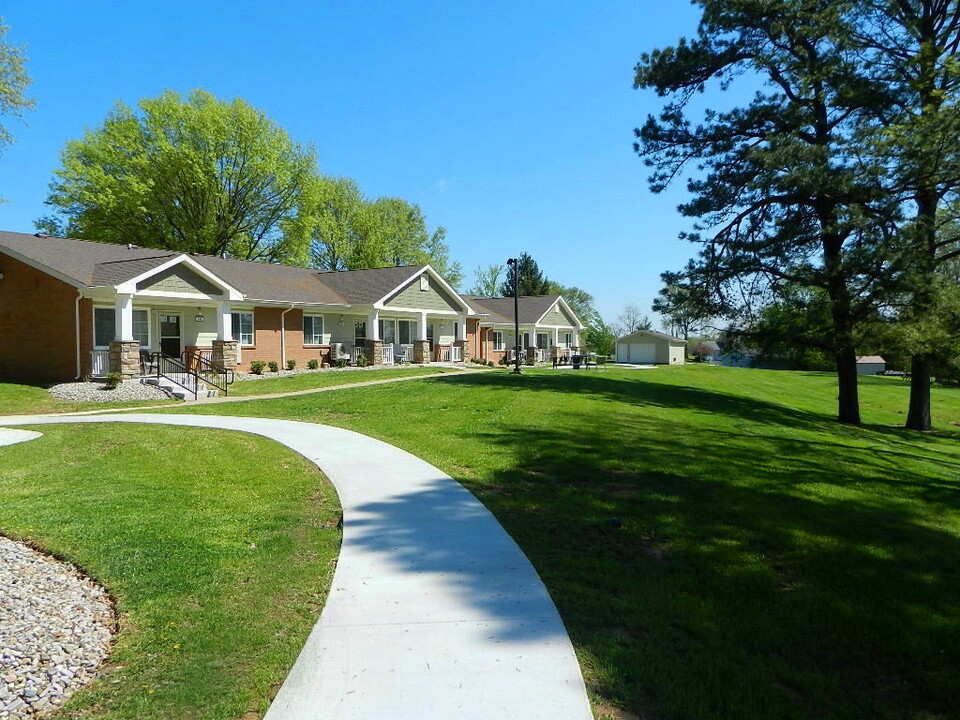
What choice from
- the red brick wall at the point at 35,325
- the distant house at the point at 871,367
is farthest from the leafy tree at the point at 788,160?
the distant house at the point at 871,367

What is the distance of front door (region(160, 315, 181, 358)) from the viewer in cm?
2283

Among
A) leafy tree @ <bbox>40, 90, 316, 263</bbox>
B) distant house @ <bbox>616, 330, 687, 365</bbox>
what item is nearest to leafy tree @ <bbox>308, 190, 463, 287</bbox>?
leafy tree @ <bbox>40, 90, 316, 263</bbox>

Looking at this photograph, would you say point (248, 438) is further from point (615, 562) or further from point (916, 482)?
point (916, 482)

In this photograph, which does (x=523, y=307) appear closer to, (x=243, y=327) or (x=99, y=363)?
(x=243, y=327)

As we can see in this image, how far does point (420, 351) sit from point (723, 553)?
85.1 ft

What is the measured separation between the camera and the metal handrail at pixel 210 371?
64.7 ft

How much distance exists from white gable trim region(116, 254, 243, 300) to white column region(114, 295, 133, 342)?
1.07 ft

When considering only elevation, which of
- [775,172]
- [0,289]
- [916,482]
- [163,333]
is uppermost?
[775,172]

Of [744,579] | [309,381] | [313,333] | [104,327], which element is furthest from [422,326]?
[744,579]

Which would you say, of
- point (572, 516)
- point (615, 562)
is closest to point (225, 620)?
point (615, 562)

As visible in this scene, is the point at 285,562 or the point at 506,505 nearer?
the point at 285,562

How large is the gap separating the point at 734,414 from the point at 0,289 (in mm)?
23796

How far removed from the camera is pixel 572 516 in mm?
6375

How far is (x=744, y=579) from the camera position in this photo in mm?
4938
